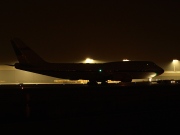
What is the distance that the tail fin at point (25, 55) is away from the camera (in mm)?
64000

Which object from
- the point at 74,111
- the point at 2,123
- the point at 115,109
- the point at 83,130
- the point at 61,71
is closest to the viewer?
the point at 83,130

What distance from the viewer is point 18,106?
73.2 feet

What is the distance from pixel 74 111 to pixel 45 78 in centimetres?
7168

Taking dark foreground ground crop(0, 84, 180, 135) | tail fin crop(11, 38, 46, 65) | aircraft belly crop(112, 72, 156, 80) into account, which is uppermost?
tail fin crop(11, 38, 46, 65)

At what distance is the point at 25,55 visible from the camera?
64.6 meters

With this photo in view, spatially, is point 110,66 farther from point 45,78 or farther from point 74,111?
point 74,111

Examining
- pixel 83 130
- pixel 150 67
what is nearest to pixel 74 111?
Answer: pixel 83 130

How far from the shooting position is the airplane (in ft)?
203

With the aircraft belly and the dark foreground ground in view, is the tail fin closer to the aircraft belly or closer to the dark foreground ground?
the aircraft belly

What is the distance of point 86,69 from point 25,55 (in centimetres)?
1117

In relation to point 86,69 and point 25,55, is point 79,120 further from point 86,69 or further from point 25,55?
point 25,55

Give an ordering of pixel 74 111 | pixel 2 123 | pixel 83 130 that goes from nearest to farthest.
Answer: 1. pixel 83 130
2. pixel 2 123
3. pixel 74 111

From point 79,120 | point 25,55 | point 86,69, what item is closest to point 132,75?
point 86,69

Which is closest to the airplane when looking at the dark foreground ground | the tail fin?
the tail fin
